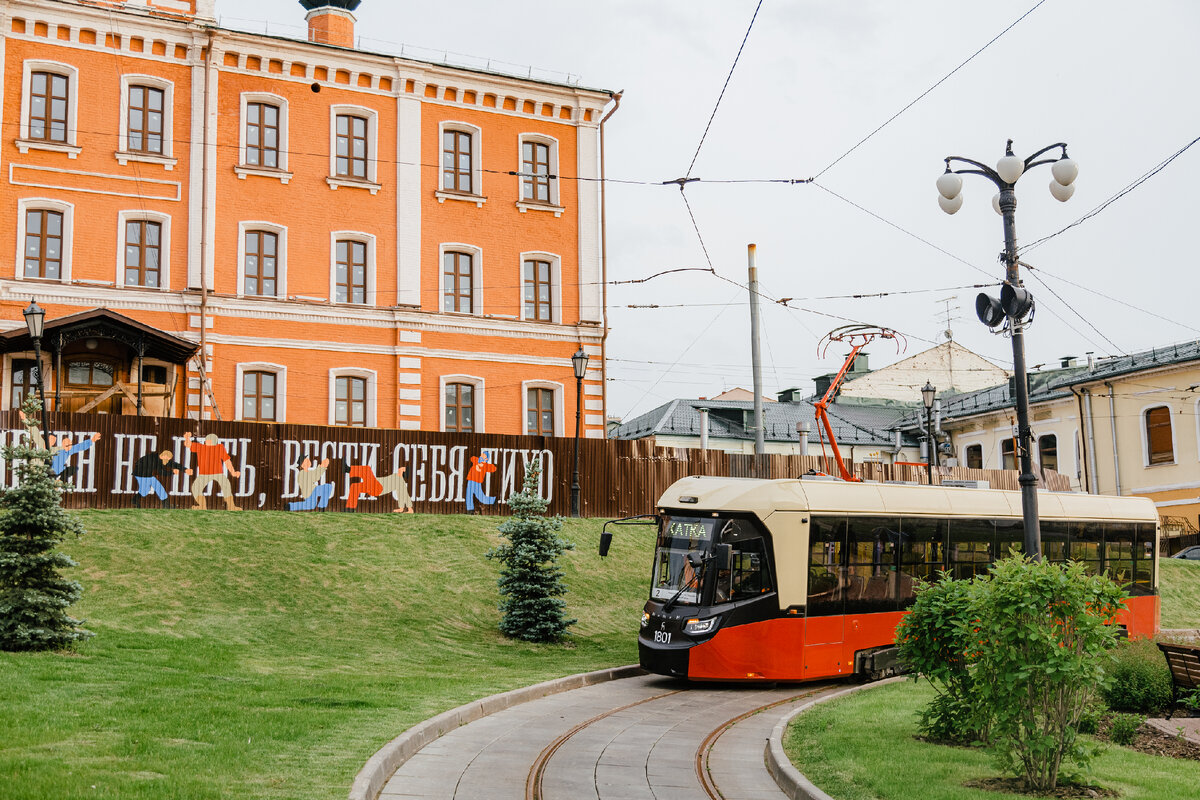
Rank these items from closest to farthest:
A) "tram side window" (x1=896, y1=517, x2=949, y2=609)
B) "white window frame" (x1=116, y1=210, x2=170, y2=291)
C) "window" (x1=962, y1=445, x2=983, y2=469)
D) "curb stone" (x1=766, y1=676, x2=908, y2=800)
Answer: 1. "curb stone" (x1=766, y1=676, x2=908, y2=800)
2. "tram side window" (x1=896, y1=517, x2=949, y2=609)
3. "white window frame" (x1=116, y1=210, x2=170, y2=291)
4. "window" (x1=962, y1=445, x2=983, y2=469)

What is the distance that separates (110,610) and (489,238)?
59.8ft

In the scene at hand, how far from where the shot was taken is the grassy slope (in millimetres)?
8930

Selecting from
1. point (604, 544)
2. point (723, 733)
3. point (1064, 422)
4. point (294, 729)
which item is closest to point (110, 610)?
point (604, 544)

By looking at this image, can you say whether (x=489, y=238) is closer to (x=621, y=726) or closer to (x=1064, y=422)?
(x=621, y=726)

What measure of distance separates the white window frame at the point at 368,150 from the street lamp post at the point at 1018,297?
21.3 metres

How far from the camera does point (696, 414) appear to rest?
57406 mm

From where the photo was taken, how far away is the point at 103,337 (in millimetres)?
27250

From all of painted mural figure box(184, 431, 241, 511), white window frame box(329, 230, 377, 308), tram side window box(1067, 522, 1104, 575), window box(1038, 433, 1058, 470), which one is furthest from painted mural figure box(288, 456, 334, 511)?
window box(1038, 433, 1058, 470)

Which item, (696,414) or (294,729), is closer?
(294,729)

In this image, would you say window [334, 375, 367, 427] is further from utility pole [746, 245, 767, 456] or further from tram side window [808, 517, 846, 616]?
tram side window [808, 517, 846, 616]

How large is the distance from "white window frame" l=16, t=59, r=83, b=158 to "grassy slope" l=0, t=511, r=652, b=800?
11134mm

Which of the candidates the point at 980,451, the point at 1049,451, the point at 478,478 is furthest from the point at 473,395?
the point at 980,451

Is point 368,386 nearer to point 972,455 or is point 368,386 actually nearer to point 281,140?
point 281,140

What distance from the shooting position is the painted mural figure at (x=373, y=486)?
26.9m
